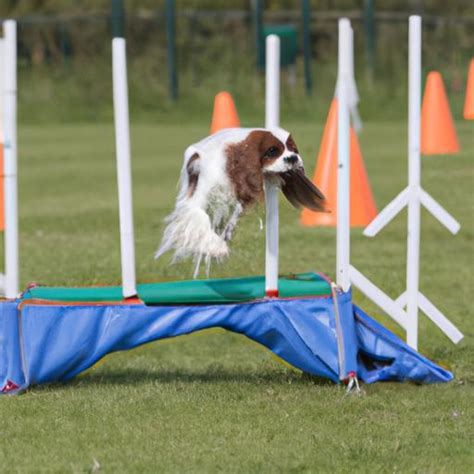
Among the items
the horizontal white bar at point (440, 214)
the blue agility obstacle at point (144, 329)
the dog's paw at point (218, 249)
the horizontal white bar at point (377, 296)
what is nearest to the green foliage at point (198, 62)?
the horizontal white bar at point (440, 214)

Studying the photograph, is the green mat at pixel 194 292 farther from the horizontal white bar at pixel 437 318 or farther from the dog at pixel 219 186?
the horizontal white bar at pixel 437 318

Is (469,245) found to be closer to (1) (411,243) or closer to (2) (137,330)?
(1) (411,243)

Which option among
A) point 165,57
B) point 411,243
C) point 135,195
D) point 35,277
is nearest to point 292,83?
point 165,57

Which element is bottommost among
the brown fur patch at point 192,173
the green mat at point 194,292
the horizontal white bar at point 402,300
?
the horizontal white bar at point 402,300

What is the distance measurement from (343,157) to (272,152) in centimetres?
36

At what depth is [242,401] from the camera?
5.39 meters

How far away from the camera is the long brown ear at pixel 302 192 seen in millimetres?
5570

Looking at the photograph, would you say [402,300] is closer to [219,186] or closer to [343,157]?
[343,157]

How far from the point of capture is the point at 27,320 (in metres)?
5.47

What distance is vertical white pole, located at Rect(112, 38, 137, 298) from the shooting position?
5297 mm

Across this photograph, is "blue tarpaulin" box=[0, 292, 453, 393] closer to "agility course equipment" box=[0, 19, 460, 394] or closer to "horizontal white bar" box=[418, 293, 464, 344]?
"agility course equipment" box=[0, 19, 460, 394]

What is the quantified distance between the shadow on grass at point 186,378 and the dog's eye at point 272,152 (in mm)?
1040

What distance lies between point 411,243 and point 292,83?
2035cm

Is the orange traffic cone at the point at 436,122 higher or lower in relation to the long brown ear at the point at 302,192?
lower
